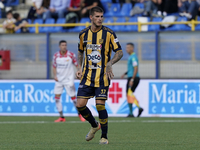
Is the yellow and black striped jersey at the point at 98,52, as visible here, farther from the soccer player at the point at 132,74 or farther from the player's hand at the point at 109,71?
the soccer player at the point at 132,74

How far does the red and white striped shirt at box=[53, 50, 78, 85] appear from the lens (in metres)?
12.1

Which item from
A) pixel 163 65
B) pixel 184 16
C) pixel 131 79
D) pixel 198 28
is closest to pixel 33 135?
pixel 131 79

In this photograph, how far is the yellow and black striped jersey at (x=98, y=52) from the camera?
6852 millimetres

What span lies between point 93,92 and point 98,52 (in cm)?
62

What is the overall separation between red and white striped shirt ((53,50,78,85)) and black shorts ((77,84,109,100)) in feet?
16.8

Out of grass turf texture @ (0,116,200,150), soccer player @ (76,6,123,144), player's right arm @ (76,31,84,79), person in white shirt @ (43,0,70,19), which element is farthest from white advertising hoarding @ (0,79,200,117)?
soccer player @ (76,6,123,144)

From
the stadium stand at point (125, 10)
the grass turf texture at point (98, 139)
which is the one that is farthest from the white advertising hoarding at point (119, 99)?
the stadium stand at point (125, 10)

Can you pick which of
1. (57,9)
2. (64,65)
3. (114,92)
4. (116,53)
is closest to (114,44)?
(116,53)

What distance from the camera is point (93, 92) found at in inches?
278

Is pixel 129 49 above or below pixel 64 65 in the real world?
above

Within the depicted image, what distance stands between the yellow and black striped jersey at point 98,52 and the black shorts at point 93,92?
6 centimetres

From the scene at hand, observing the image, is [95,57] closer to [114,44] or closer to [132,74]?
[114,44]

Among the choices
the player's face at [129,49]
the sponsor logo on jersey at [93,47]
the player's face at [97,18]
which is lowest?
the player's face at [129,49]

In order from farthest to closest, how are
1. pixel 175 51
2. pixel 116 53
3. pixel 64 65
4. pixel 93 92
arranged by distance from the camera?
pixel 175 51, pixel 64 65, pixel 93 92, pixel 116 53
